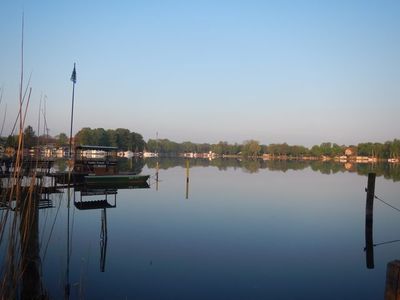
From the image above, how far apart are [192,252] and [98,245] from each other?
3.84m

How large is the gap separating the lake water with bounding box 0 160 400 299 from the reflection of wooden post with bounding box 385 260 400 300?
4.20 metres

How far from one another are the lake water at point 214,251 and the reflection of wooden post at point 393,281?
4.20 m

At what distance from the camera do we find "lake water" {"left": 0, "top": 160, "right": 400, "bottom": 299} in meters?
10.1

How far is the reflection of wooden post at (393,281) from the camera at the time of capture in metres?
4.33

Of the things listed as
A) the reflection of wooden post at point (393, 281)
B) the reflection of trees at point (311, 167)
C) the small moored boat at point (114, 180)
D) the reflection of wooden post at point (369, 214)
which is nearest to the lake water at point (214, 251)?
the reflection of wooden post at point (369, 214)

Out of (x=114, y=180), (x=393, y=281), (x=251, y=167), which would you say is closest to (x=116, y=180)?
(x=114, y=180)

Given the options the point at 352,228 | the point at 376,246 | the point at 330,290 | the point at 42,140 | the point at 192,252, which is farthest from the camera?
the point at 352,228

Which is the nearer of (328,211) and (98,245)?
(98,245)

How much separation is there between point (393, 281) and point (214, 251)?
10008mm

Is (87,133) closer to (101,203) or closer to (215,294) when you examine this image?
(101,203)

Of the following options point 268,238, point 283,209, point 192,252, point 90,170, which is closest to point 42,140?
point 192,252

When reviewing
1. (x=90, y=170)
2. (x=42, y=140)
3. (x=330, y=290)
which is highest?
(x=42, y=140)

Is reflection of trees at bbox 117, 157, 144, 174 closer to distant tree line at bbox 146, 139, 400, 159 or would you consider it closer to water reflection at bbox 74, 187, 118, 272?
water reflection at bbox 74, 187, 118, 272

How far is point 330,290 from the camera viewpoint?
414 inches
